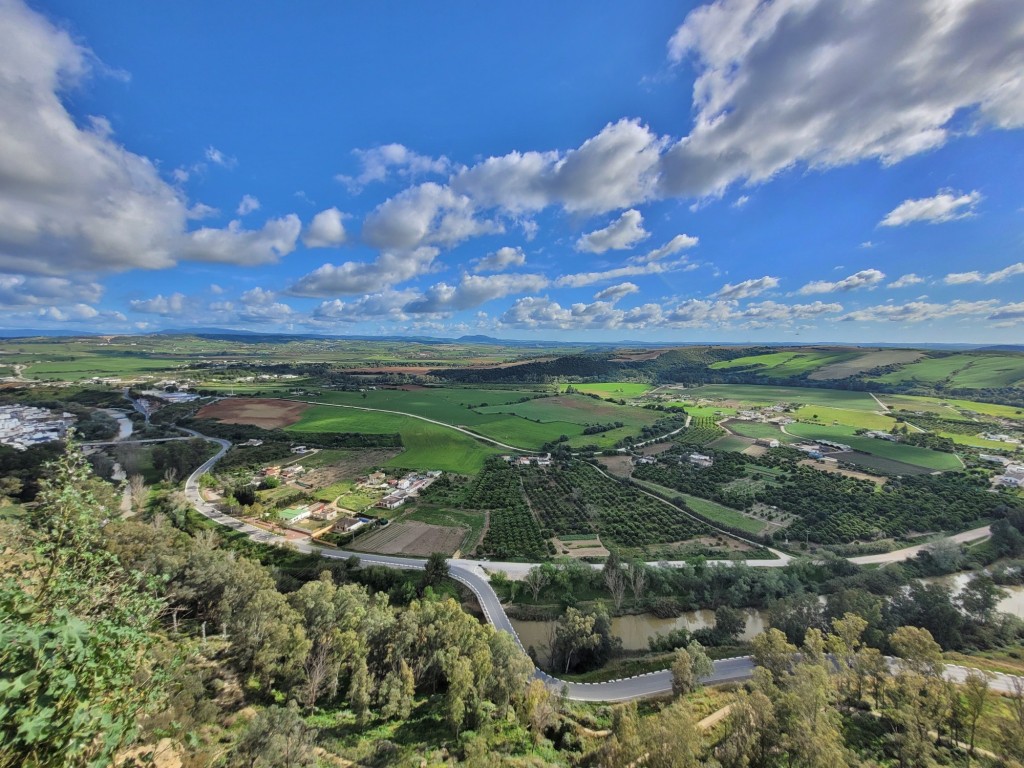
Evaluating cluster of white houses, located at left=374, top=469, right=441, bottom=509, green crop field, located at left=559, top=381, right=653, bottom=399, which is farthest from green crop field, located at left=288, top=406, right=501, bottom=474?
green crop field, located at left=559, top=381, right=653, bottom=399

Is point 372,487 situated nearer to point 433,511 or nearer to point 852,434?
point 433,511

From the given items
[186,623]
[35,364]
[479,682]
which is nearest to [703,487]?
[479,682]

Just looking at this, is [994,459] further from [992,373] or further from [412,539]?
[992,373]

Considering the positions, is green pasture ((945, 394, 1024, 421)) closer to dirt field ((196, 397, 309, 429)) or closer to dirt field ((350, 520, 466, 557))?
dirt field ((350, 520, 466, 557))

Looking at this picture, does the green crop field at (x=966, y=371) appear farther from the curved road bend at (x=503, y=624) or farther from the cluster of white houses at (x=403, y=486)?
the cluster of white houses at (x=403, y=486)

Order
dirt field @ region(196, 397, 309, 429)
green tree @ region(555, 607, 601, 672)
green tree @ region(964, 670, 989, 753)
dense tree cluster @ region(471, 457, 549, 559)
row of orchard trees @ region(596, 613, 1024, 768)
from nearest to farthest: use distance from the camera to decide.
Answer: row of orchard trees @ region(596, 613, 1024, 768) → green tree @ region(964, 670, 989, 753) → green tree @ region(555, 607, 601, 672) → dense tree cluster @ region(471, 457, 549, 559) → dirt field @ region(196, 397, 309, 429)

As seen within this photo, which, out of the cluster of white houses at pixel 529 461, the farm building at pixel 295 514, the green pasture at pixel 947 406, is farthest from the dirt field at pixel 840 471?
the farm building at pixel 295 514

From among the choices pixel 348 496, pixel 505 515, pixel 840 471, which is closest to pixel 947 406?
pixel 840 471
